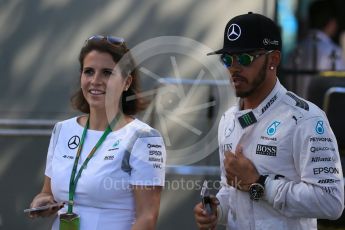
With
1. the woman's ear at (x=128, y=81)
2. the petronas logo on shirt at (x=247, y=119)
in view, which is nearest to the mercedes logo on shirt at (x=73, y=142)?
the woman's ear at (x=128, y=81)

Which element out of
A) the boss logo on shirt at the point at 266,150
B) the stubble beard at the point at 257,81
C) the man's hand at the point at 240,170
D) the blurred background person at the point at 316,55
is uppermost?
the blurred background person at the point at 316,55

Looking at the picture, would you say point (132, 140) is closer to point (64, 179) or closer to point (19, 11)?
point (64, 179)

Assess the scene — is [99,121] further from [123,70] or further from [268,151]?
[268,151]

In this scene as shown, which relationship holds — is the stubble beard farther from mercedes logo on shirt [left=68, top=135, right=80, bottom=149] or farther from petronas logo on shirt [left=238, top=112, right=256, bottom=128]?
mercedes logo on shirt [left=68, top=135, right=80, bottom=149]

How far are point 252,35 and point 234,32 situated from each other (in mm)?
87

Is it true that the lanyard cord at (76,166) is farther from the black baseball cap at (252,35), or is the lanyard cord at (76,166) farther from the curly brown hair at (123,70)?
the black baseball cap at (252,35)

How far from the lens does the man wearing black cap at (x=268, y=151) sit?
290 centimetres

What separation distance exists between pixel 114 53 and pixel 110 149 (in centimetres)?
49

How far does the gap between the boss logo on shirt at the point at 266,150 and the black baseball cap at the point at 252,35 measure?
1.45 feet

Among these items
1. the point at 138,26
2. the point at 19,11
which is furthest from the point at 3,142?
the point at 138,26

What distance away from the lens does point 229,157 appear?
9.97 feet

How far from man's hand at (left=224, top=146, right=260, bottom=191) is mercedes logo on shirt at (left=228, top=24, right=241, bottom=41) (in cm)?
51

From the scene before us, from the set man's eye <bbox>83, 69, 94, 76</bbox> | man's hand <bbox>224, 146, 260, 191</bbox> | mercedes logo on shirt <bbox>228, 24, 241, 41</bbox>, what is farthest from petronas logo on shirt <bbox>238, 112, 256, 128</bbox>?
man's eye <bbox>83, 69, 94, 76</bbox>

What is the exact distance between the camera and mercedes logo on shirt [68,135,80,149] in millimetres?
3373
